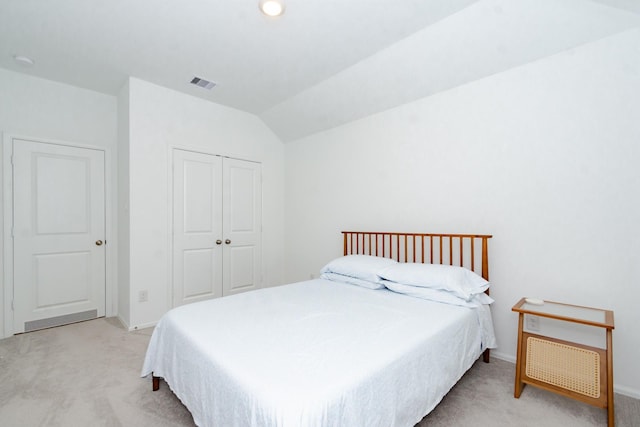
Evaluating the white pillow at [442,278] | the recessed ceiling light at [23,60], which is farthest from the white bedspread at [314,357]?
the recessed ceiling light at [23,60]

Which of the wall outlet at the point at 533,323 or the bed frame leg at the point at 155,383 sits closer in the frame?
the bed frame leg at the point at 155,383

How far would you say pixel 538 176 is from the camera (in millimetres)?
2221

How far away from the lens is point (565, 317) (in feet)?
5.71

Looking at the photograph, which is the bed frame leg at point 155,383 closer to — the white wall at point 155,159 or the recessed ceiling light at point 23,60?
the white wall at point 155,159

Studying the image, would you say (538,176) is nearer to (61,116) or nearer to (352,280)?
(352,280)

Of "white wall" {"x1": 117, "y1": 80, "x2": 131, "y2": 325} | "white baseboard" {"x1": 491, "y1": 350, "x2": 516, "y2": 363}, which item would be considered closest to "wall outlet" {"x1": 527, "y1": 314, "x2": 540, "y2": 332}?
"white baseboard" {"x1": 491, "y1": 350, "x2": 516, "y2": 363}

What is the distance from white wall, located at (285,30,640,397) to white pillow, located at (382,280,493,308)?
32 cm

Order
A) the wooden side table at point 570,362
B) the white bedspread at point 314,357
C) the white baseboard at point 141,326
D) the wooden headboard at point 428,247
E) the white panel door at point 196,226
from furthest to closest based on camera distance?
the white panel door at point 196,226
the white baseboard at point 141,326
the wooden headboard at point 428,247
the wooden side table at point 570,362
the white bedspread at point 314,357

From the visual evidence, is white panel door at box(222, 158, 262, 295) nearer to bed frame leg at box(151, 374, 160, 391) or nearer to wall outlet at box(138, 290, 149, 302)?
wall outlet at box(138, 290, 149, 302)

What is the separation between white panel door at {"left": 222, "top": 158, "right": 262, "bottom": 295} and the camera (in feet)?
12.7

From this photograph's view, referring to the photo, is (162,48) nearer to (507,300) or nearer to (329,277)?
(329,277)

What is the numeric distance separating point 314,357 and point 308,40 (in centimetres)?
237

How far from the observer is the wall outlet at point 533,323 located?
2.24m

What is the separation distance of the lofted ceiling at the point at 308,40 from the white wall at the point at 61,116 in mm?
122
